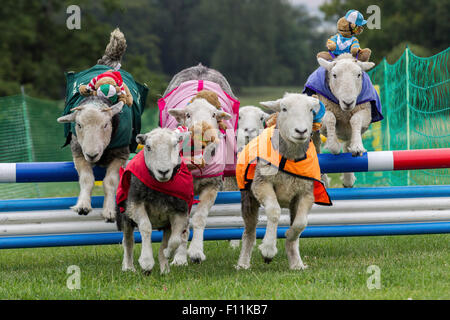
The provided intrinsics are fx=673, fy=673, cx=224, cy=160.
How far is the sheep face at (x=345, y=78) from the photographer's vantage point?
6.43 metres

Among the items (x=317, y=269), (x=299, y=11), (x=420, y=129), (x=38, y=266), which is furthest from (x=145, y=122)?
(x=299, y=11)

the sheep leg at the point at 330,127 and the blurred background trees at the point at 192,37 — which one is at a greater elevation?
the blurred background trees at the point at 192,37

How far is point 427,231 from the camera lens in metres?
7.00

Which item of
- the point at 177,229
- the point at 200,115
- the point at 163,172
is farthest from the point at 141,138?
the point at 200,115

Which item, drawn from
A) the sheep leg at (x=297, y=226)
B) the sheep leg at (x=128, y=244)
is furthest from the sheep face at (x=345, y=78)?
the sheep leg at (x=128, y=244)

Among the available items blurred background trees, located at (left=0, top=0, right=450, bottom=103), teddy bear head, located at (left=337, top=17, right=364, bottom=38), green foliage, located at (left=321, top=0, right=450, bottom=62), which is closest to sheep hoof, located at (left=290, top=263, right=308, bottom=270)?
teddy bear head, located at (left=337, top=17, right=364, bottom=38)

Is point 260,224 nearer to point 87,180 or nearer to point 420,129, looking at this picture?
point 87,180

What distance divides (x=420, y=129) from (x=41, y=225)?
900 centimetres

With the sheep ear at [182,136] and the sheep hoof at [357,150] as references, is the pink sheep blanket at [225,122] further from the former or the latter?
the sheep hoof at [357,150]

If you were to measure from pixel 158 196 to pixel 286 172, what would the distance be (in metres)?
1.14

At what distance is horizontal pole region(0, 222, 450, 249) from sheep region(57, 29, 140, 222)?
0.31 metres

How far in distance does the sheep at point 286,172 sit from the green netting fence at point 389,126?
18.2ft

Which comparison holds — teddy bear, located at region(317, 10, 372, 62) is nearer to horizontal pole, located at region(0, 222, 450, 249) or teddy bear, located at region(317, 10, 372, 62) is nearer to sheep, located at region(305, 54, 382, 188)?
sheep, located at region(305, 54, 382, 188)

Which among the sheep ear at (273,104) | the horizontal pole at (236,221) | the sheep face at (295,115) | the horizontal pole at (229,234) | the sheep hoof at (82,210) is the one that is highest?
the sheep ear at (273,104)
